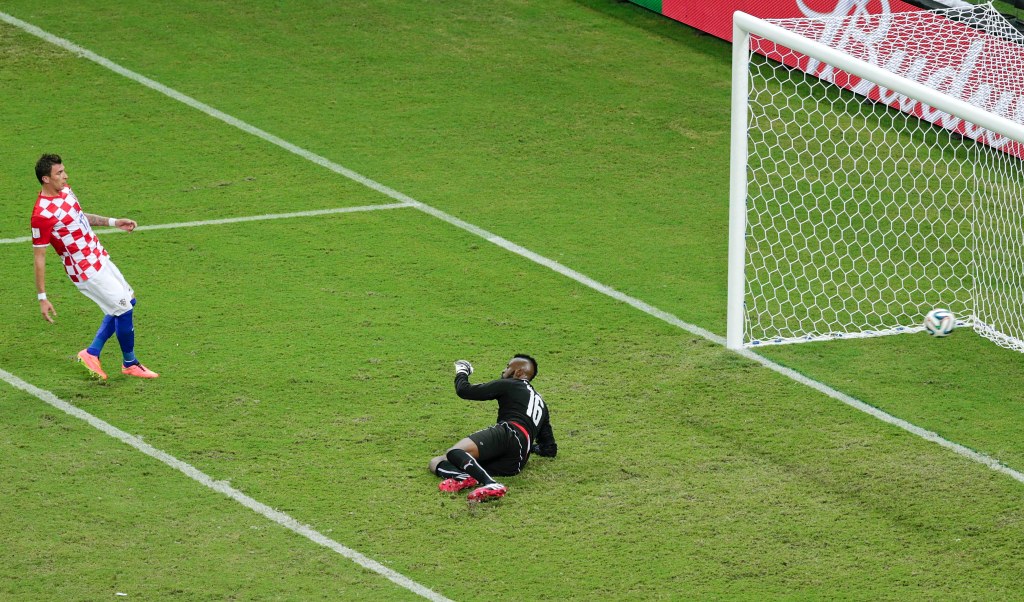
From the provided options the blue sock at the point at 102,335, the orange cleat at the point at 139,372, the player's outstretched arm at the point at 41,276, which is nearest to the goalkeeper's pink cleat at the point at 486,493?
the orange cleat at the point at 139,372

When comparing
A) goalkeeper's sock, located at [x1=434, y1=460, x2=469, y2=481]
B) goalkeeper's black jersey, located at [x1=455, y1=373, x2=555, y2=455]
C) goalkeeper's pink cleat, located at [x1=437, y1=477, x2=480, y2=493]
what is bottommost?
goalkeeper's pink cleat, located at [x1=437, y1=477, x2=480, y2=493]

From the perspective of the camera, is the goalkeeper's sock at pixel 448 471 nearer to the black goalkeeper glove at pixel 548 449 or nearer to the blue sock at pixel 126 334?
the black goalkeeper glove at pixel 548 449

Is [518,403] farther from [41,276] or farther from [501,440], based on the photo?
[41,276]

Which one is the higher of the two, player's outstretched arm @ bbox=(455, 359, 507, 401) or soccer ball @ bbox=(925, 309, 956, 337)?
soccer ball @ bbox=(925, 309, 956, 337)

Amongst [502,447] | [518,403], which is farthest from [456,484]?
[518,403]

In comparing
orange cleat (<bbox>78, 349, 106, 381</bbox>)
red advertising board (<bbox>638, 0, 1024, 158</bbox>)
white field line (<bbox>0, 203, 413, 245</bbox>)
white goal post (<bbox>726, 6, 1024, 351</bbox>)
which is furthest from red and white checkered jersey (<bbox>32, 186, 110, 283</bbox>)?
red advertising board (<bbox>638, 0, 1024, 158</bbox>)

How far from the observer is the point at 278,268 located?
39.1 ft

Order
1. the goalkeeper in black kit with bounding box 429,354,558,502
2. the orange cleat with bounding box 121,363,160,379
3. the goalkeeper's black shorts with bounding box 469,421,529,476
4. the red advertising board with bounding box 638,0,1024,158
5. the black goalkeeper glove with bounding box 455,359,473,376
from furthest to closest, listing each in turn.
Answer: the red advertising board with bounding box 638,0,1024,158 → the orange cleat with bounding box 121,363,160,379 → the black goalkeeper glove with bounding box 455,359,473,376 → the goalkeeper's black shorts with bounding box 469,421,529,476 → the goalkeeper in black kit with bounding box 429,354,558,502

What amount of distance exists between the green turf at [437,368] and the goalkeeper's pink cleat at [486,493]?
8 centimetres

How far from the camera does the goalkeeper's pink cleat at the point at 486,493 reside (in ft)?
27.6

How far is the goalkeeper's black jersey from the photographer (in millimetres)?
8789

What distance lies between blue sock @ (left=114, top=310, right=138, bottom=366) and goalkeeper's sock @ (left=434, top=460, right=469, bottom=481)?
250 centimetres

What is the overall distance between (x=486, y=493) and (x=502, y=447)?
334 mm

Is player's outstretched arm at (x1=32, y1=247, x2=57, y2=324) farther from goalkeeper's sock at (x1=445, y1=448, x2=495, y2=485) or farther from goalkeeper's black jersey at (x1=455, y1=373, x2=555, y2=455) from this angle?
goalkeeper's sock at (x1=445, y1=448, x2=495, y2=485)
